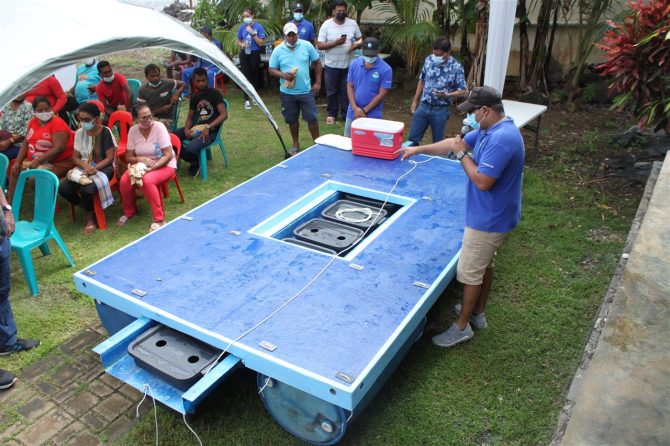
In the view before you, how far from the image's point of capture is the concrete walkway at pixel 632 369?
2.28m

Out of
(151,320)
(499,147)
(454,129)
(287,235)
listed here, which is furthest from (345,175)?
(454,129)

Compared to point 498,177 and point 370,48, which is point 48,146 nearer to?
point 370,48

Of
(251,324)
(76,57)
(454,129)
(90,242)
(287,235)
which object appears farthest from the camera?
(454,129)

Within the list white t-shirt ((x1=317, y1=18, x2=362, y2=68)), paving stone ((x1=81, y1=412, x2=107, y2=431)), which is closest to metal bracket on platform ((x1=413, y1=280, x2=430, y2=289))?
paving stone ((x1=81, y1=412, x2=107, y2=431))

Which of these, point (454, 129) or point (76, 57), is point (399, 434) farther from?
point (454, 129)

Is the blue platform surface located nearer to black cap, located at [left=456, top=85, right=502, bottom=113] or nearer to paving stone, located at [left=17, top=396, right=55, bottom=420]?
paving stone, located at [left=17, top=396, right=55, bottom=420]

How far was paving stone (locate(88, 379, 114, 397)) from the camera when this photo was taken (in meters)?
3.62

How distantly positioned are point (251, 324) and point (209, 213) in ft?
5.39

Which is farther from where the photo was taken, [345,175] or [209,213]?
[345,175]

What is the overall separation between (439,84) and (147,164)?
135 inches

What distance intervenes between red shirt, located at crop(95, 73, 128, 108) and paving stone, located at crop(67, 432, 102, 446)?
548cm

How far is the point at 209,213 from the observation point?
455 cm

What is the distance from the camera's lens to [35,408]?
11.5ft

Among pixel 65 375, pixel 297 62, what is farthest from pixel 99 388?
pixel 297 62
